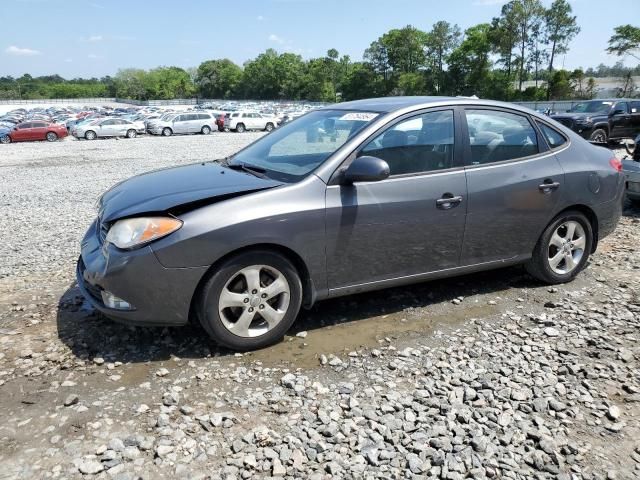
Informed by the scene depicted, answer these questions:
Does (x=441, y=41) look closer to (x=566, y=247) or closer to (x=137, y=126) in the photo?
(x=137, y=126)

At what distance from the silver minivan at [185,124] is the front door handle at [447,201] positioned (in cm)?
3485

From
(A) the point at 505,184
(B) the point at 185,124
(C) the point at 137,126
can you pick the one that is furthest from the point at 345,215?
(B) the point at 185,124

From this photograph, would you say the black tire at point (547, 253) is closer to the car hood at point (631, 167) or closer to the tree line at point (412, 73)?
the car hood at point (631, 167)

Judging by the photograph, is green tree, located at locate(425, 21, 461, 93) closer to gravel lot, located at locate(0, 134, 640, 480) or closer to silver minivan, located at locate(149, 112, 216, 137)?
silver minivan, located at locate(149, 112, 216, 137)

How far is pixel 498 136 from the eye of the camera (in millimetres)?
4371

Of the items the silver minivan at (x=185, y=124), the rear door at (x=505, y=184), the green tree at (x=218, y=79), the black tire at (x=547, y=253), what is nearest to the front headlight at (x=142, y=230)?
the rear door at (x=505, y=184)

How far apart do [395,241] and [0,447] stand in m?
2.74

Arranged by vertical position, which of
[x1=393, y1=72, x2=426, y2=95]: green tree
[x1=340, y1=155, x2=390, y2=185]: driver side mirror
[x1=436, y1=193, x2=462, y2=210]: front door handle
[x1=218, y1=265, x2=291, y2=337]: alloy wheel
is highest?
[x1=393, y1=72, x2=426, y2=95]: green tree

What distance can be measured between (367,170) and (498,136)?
1.53 meters

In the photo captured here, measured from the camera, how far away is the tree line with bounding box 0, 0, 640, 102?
7175cm

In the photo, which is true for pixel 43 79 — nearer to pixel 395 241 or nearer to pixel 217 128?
pixel 217 128

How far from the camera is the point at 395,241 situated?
12.7 feet

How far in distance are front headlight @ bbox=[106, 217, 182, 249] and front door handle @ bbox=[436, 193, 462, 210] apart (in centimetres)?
197

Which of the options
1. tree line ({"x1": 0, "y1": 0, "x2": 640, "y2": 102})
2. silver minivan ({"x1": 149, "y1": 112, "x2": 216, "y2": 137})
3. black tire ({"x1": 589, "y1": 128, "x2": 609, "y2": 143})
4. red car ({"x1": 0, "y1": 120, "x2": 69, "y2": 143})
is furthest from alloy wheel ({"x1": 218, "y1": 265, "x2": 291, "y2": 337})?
tree line ({"x1": 0, "y1": 0, "x2": 640, "y2": 102})
